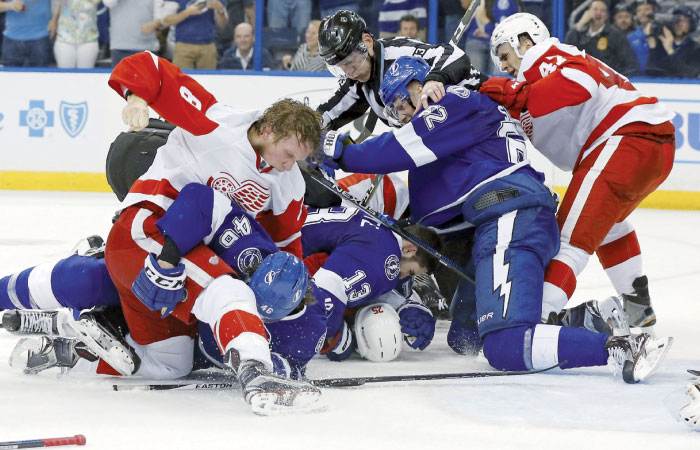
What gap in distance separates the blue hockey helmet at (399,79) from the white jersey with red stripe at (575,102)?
1.23ft

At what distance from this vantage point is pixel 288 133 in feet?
8.89

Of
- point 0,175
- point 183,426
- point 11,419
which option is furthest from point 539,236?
point 0,175

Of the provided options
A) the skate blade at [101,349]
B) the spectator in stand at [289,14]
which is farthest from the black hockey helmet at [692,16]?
the skate blade at [101,349]

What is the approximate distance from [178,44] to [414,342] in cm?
539

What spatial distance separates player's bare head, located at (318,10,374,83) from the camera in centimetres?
369

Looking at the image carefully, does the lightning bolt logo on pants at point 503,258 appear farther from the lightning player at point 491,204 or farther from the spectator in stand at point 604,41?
the spectator in stand at point 604,41

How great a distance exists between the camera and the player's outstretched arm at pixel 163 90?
273 centimetres

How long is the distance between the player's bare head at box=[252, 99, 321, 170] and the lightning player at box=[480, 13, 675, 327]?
1.00 meters

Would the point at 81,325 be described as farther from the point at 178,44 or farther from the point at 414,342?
the point at 178,44

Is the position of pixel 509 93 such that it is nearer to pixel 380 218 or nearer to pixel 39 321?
pixel 380 218

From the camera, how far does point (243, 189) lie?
2.83m

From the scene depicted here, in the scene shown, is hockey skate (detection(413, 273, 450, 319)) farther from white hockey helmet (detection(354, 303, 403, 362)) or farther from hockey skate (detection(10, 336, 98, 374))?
hockey skate (detection(10, 336, 98, 374))

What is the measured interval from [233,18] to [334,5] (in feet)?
2.57

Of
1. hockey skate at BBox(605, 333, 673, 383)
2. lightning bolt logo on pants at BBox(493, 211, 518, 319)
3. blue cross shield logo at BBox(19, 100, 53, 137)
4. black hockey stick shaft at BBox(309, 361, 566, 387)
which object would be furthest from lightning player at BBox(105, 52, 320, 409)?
blue cross shield logo at BBox(19, 100, 53, 137)
